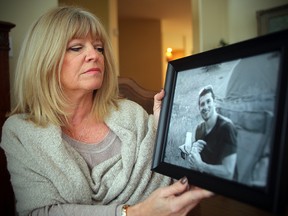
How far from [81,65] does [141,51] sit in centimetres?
434

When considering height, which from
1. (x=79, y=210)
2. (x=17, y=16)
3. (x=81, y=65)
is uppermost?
(x=17, y=16)

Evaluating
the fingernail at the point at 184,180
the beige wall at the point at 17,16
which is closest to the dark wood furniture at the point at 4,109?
the beige wall at the point at 17,16

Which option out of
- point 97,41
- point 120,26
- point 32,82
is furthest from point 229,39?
point 120,26

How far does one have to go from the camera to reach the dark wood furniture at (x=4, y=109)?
3.62 feet

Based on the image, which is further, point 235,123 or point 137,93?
point 137,93

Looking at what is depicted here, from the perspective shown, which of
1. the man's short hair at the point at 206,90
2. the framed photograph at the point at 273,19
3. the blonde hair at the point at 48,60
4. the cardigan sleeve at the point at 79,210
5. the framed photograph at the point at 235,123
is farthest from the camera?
the framed photograph at the point at 273,19

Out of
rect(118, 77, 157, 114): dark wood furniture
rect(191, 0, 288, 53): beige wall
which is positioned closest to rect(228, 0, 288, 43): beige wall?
rect(191, 0, 288, 53): beige wall

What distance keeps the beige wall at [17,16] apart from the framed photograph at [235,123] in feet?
3.59

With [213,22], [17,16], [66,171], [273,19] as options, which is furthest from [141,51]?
[66,171]

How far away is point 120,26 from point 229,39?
293 cm

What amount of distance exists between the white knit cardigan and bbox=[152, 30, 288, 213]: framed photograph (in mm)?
194

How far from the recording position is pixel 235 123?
43cm

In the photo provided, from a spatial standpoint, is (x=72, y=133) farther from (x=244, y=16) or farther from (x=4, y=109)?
(x=244, y=16)

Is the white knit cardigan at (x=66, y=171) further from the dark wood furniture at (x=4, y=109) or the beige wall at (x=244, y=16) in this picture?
the beige wall at (x=244, y=16)
